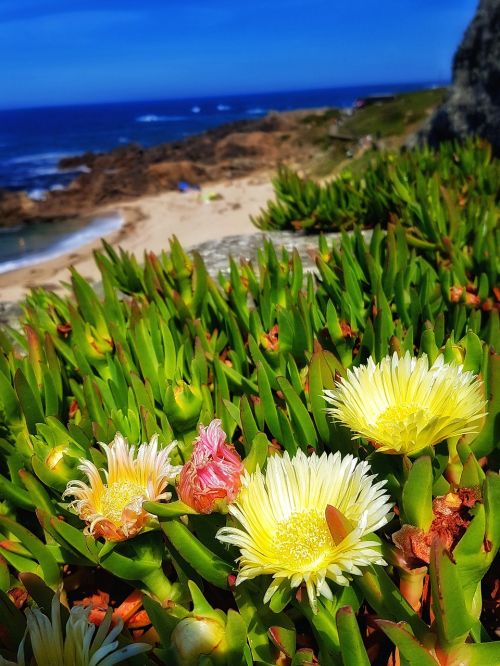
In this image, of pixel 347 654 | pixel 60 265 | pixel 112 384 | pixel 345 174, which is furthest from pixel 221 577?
pixel 60 265

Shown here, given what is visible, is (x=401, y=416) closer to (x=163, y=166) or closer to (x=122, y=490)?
(x=122, y=490)

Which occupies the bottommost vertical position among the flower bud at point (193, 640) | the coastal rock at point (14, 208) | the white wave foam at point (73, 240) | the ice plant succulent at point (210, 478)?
the white wave foam at point (73, 240)

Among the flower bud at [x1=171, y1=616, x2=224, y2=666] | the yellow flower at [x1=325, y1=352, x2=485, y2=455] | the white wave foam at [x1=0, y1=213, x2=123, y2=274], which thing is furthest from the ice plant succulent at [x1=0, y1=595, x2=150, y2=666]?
the white wave foam at [x1=0, y1=213, x2=123, y2=274]

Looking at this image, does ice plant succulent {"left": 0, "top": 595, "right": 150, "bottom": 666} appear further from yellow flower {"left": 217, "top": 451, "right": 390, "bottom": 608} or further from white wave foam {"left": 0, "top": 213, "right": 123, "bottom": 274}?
white wave foam {"left": 0, "top": 213, "right": 123, "bottom": 274}

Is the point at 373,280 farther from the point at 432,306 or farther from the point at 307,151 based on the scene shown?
the point at 307,151

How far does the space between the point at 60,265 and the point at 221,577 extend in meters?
7.42

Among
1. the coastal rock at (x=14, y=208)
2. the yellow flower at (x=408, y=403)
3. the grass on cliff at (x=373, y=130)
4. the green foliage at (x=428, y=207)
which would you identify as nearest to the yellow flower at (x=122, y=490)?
the yellow flower at (x=408, y=403)

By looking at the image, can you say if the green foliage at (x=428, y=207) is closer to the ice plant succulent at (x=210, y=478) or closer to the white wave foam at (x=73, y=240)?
the ice plant succulent at (x=210, y=478)

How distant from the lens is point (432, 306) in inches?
57.8

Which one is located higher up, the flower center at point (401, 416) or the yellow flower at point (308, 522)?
the flower center at point (401, 416)

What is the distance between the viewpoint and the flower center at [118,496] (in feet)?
2.54

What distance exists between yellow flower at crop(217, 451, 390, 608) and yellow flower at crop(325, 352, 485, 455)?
62 mm

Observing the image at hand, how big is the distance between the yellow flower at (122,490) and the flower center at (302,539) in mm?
158

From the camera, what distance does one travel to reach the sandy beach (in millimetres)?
7074
